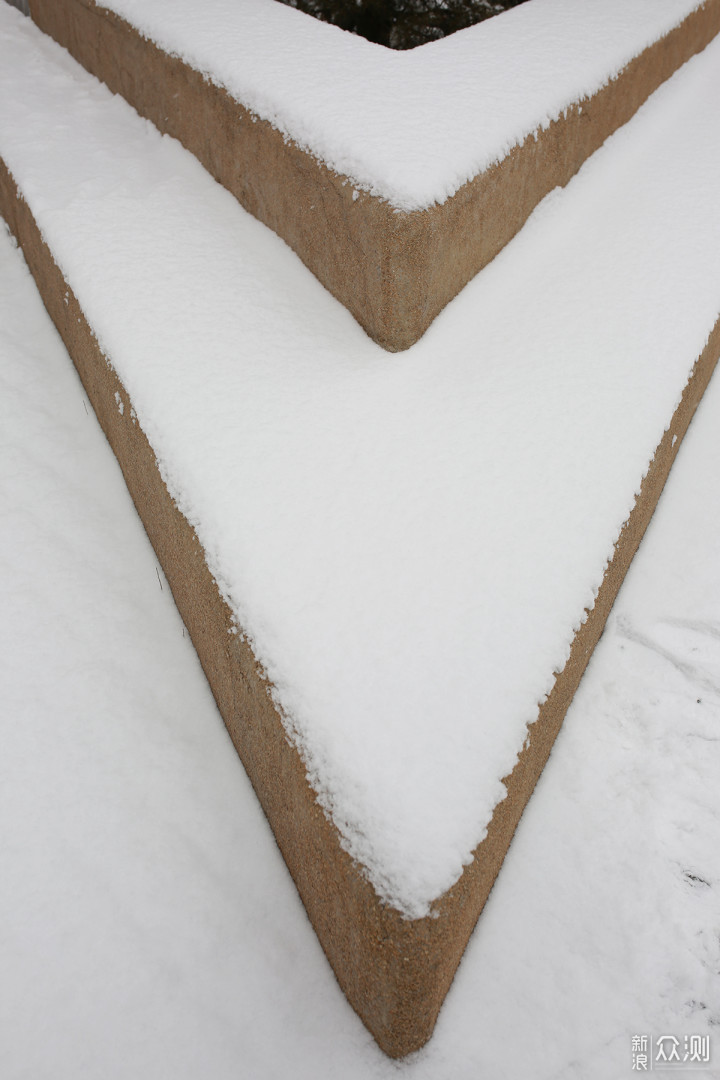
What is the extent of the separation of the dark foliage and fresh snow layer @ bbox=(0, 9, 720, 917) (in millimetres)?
1187

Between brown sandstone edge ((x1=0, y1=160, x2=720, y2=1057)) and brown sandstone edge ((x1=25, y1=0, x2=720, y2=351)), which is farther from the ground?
brown sandstone edge ((x1=25, y1=0, x2=720, y2=351))

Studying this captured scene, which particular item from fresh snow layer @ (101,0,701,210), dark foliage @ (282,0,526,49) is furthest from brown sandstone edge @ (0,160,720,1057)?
dark foliage @ (282,0,526,49)

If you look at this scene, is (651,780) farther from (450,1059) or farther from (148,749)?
(148,749)

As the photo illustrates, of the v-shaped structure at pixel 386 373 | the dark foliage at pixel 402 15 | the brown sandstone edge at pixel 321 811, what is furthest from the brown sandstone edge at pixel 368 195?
the dark foliage at pixel 402 15

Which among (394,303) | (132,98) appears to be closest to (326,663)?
(394,303)

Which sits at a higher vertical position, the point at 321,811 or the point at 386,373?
the point at 386,373

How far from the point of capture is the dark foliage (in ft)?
9.85

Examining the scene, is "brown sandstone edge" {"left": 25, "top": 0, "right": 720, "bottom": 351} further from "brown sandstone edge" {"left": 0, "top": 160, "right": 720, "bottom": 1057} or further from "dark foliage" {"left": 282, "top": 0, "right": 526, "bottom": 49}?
"dark foliage" {"left": 282, "top": 0, "right": 526, "bottom": 49}

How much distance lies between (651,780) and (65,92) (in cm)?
310

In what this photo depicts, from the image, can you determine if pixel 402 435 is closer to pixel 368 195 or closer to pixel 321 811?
pixel 368 195

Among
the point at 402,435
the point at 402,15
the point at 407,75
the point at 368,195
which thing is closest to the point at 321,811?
the point at 402,435

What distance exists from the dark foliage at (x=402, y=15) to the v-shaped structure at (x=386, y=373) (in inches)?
23.9

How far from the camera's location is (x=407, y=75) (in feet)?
6.81

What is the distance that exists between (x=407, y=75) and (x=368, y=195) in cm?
77
